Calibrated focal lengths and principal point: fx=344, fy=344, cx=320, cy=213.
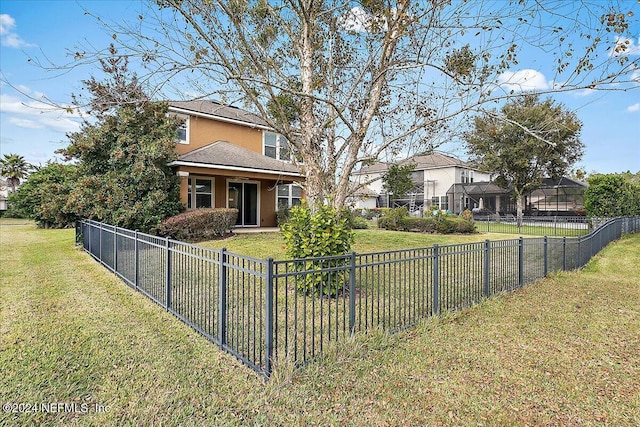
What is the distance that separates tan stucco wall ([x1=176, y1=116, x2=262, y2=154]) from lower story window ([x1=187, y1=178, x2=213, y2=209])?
147 centimetres

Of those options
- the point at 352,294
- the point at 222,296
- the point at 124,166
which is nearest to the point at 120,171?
the point at 124,166

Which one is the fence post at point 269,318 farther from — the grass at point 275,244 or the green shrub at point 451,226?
the green shrub at point 451,226

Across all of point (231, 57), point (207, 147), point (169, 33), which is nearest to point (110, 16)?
point (169, 33)

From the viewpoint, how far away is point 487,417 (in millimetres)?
2877

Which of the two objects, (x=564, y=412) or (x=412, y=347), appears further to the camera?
(x=412, y=347)

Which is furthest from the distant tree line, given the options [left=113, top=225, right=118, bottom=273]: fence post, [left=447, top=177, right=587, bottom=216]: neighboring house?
[left=447, top=177, right=587, bottom=216]: neighboring house

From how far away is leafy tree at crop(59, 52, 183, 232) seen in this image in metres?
11.3

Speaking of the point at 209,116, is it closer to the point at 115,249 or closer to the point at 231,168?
the point at 231,168

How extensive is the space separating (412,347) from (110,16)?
7058 millimetres

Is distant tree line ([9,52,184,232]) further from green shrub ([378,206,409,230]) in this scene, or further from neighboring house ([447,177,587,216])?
neighboring house ([447,177,587,216])

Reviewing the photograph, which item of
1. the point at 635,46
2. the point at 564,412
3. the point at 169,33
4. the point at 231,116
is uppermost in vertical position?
the point at 231,116

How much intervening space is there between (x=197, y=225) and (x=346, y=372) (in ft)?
32.0

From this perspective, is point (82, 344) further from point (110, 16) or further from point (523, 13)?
point (523, 13)

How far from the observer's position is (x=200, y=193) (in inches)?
615
